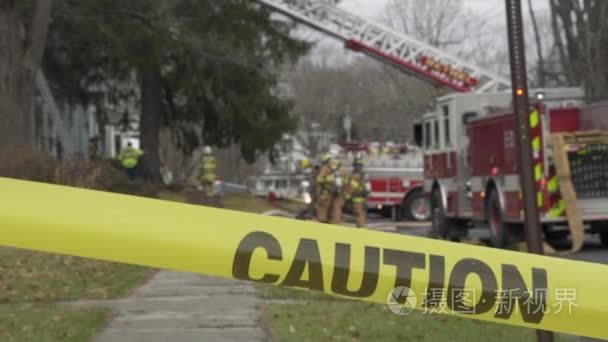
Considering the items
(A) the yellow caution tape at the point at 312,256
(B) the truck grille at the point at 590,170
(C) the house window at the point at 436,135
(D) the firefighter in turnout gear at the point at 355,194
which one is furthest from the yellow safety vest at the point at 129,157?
(A) the yellow caution tape at the point at 312,256

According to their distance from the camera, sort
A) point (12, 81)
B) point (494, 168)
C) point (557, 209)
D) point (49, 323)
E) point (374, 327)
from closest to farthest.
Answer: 1. point (374, 327)
2. point (49, 323)
3. point (557, 209)
4. point (494, 168)
5. point (12, 81)

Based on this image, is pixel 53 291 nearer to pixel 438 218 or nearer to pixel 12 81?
pixel 438 218

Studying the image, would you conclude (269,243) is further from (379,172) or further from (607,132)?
(379,172)

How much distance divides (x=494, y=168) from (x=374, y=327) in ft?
29.3

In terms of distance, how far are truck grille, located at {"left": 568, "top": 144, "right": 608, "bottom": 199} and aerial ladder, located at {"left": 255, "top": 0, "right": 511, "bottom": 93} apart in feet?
55.8

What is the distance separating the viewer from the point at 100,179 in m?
21.1

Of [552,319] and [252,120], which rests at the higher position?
[252,120]

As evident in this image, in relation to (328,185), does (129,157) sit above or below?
above

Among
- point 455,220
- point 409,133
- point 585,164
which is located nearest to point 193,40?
point 455,220

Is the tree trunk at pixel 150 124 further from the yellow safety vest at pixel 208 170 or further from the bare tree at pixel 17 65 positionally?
the bare tree at pixel 17 65

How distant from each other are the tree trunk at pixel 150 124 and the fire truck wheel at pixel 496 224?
1619 centimetres

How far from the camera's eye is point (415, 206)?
30344mm

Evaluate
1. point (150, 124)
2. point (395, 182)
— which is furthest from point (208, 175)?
point (395, 182)

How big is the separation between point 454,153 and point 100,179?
261 inches
